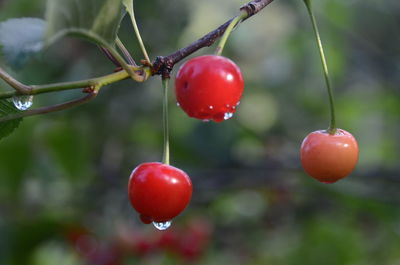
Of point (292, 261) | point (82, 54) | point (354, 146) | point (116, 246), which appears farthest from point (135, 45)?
point (354, 146)

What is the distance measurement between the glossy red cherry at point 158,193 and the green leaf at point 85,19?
33cm

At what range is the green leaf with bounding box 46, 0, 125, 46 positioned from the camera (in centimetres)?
118

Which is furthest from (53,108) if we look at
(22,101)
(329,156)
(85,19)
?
(329,156)

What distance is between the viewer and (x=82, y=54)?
4.32 metres

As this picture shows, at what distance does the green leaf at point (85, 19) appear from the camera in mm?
1176

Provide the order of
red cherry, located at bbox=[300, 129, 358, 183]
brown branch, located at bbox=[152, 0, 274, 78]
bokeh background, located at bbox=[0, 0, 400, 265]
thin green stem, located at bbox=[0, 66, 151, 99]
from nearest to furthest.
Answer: thin green stem, located at bbox=[0, 66, 151, 99] → brown branch, located at bbox=[152, 0, 274, 78] → red cherry, located at bbox=[300, 129, 358, 183] → bokeh background, located at bbox=[0, 0, 400, 265]

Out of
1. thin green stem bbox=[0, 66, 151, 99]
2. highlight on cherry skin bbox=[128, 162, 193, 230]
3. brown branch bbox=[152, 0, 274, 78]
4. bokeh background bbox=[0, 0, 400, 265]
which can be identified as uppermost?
bokeh background bbox=[0, 0, 400, 265]

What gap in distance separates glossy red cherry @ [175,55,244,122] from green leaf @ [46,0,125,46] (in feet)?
0.58

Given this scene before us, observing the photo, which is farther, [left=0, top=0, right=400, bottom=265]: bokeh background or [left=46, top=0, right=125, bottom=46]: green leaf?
[left=0, top=0, right=400, bottom=265]: bokeh background

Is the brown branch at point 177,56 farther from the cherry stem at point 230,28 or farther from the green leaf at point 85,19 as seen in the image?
the green leaf at point 85,19

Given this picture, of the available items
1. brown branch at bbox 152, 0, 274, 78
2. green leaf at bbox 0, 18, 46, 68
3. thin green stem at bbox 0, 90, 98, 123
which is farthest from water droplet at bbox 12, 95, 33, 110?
brown branch at bbox 152, 0, 274, 78

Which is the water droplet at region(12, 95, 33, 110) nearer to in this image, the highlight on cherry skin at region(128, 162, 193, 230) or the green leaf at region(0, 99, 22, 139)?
the green leaf at region(0, 99, 22, 139)

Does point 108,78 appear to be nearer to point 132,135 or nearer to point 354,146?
point 354,146

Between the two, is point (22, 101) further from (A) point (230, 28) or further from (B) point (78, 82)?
(A) point (230, 28)
